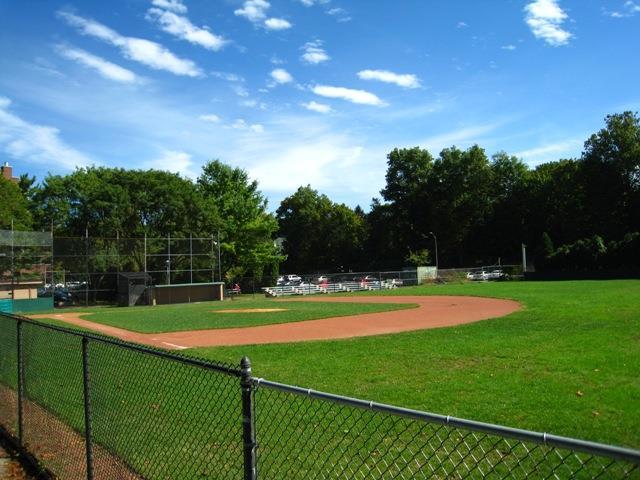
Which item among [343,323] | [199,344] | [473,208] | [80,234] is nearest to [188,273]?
[80,234]

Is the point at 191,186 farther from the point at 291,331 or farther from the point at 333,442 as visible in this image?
the point at 333,442

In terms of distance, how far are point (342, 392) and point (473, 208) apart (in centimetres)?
8522

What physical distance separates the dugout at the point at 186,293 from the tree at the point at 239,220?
14945 mm

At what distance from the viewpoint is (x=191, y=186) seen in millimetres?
60250

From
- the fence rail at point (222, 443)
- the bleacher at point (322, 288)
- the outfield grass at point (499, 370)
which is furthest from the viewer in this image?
the bleacher at point (322, 288)

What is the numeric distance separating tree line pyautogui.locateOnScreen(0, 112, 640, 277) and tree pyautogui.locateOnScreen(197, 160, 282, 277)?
134mm

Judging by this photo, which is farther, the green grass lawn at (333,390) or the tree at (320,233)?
the tree at (320,233)

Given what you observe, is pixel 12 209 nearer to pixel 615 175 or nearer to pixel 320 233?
pixel 320 233

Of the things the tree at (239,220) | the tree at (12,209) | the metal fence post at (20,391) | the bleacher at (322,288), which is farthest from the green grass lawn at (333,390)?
the tree at (239,220)

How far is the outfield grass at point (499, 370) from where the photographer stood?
6.91m

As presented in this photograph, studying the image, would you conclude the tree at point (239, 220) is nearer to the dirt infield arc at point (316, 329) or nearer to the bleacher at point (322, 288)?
the bleacher at point (322, 288)

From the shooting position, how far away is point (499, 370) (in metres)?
9.85

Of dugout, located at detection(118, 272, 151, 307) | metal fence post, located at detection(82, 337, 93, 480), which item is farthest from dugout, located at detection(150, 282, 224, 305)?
metal fence post, located at detection(82, 337, 93, 480)

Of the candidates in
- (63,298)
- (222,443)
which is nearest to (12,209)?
(63,298)
